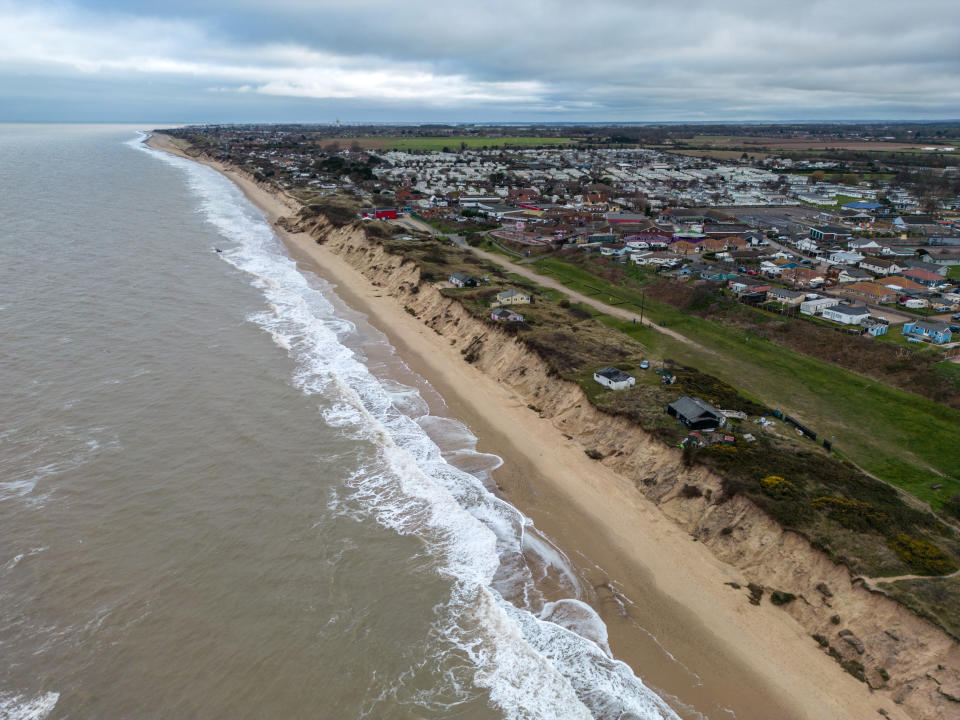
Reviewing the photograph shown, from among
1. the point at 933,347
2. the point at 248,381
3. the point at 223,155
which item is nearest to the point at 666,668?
the point at 248,381

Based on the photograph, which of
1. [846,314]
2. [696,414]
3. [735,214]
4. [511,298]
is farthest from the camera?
[735,214]

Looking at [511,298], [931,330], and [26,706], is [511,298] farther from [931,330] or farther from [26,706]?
[26,706]

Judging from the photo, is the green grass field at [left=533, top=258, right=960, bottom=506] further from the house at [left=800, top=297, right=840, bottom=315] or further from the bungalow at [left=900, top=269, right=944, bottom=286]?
the bungalow at [left=900, top=269, right=944, bottom=286]

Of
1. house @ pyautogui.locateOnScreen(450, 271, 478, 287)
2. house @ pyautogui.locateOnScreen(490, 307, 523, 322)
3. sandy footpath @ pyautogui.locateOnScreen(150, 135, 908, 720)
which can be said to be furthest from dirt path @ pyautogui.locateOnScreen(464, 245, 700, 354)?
sandy footpath @ pyautogui.locateOnScreen(150, 135, 908, 720)

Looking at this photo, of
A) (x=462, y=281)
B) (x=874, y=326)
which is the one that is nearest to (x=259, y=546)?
(x=462, y=281)

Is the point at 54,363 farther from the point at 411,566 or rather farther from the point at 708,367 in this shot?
the point at 708,367

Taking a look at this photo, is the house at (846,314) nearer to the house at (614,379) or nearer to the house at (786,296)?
the house at (786,296)
